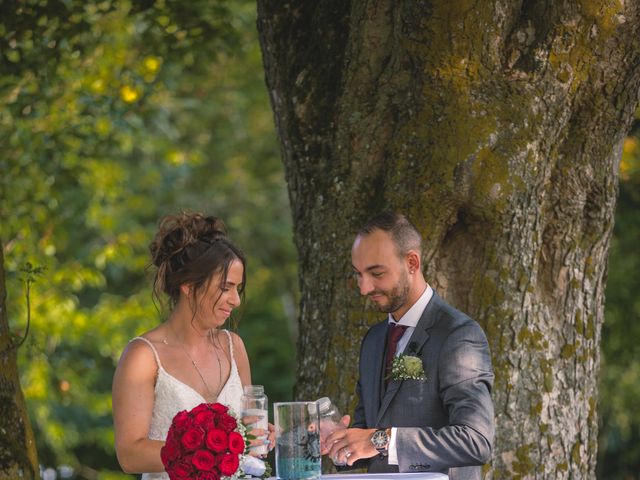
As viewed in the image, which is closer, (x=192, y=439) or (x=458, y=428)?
(x=192, y=439)

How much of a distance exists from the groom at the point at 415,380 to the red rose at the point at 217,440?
1.90 ft

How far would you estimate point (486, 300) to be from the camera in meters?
5.74

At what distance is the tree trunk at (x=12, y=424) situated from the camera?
4977 mm

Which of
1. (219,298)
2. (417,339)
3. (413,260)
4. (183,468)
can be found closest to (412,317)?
(417,339)

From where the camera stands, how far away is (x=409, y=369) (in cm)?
456

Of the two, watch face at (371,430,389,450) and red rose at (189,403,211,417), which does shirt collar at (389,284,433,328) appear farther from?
red rose at (189,403,211,417)

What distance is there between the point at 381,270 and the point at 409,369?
1.44 ft

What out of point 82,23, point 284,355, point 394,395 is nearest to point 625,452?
point 284,355

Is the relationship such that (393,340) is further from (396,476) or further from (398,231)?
(396,476)

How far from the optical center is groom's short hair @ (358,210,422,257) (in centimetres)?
468

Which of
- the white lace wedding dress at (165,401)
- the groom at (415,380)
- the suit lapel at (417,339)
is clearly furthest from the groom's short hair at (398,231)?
the white lace wedding dress at (165,401)

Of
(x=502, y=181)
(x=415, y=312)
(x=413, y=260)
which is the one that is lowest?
(x=415, y=312)

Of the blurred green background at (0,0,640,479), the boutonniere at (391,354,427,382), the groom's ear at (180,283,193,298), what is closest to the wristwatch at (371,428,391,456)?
the boutonniere at (391,354,427,382)

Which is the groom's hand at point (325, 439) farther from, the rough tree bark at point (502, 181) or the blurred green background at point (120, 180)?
the blurred green background at point (120, 180)
